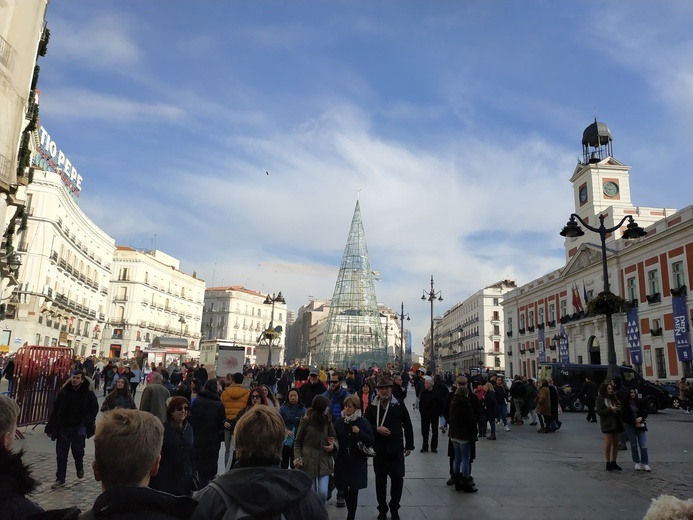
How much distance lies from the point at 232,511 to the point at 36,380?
1273 centimetres

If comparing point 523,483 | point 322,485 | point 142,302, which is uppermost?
point 142,302

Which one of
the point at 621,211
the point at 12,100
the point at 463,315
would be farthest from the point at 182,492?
the point at 463,315

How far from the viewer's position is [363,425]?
5.97 meters

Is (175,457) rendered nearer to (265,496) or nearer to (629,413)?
(265,496)

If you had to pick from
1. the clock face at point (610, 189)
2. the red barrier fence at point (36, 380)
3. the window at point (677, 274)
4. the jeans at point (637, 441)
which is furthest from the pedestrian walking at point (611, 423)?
the clock face at point (610, 189)

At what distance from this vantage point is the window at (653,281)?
33500 mm

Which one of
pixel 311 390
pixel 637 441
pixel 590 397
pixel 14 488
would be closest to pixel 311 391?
pixel 311 390

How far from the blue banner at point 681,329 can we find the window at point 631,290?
6.08 meters

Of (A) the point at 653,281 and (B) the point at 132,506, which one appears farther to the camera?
(A) the point at 653,281

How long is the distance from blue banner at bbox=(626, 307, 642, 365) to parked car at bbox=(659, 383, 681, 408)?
576cm

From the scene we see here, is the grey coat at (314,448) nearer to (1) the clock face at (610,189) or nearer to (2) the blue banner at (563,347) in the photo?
(2) the blue banner at (563,347)

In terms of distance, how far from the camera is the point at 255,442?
→ 2451 millimetres

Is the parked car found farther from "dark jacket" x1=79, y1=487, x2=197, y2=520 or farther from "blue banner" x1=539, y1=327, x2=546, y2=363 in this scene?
"dark jacket" x1=79, y1=487, x2=197, y2=520

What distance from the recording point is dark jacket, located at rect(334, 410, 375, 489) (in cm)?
584
